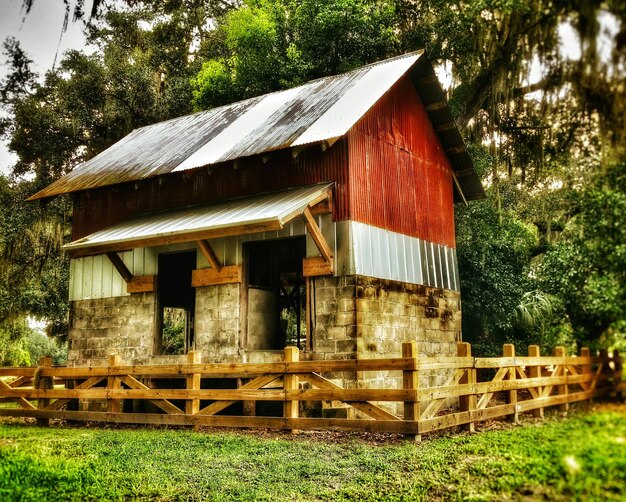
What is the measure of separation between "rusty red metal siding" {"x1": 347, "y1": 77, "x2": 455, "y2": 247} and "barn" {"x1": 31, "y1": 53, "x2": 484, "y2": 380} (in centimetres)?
4

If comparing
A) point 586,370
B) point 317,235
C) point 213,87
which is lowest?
point 586,370

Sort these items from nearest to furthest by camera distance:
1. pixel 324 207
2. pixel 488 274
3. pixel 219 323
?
1. pixel 324 207
2. pixel 219 323
3. pixel 488 274

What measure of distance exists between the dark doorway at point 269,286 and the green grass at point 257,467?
353 centimetres

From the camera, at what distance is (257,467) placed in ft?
23.9

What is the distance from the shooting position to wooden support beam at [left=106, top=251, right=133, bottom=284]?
13391mm

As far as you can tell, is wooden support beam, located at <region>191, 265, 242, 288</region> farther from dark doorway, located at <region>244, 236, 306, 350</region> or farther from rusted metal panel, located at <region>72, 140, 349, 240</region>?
rusted metal panel, located at <region>72, 140, 349, 240</region>

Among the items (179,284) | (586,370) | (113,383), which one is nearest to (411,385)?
(113,383)

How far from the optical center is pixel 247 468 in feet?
23.9

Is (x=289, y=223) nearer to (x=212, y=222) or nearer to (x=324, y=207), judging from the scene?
(x=324, y=207)

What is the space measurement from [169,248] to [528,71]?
11.3 meters

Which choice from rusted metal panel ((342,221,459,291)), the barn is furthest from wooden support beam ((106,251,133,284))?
rusted metal panel ((342,221,459,291))

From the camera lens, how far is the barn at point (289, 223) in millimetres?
11258

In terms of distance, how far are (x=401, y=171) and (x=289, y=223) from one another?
9.75ft

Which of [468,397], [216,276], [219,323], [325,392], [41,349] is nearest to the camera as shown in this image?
[325,392]
